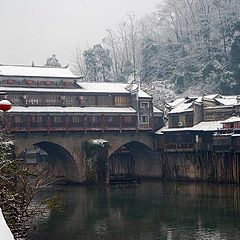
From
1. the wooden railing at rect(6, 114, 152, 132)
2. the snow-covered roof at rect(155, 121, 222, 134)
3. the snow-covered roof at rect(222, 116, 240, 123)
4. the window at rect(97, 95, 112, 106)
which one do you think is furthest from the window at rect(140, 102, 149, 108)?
the snow-covered roof at rect(222, 116, 240, 123)

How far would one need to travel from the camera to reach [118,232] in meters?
31.7

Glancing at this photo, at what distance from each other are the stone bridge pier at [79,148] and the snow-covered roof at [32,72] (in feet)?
32.0

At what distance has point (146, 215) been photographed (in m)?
38.5

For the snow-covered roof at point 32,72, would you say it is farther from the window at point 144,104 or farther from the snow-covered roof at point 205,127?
the snow-covered roof at point 205,127

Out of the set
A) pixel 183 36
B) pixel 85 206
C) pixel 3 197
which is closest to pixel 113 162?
pixel 85 206

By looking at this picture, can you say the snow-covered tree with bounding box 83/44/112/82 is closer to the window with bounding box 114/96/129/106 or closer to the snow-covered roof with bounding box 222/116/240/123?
the window with bounding box 114/96/129/106

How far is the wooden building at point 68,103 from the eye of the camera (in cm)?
6581

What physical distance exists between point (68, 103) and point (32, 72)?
23.7 ft

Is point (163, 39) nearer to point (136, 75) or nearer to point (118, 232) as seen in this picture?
point (136, 75)

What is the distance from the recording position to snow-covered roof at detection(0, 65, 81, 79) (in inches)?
2749

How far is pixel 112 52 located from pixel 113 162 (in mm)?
54689

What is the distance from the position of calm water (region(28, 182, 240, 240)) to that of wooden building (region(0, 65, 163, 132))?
12.9 meters

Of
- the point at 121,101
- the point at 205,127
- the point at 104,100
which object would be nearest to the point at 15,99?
the point at 104,100

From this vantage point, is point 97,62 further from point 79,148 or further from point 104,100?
point 79,148
